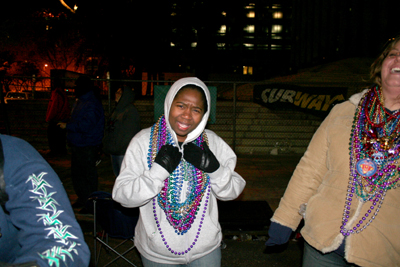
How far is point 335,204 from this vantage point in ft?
6.31

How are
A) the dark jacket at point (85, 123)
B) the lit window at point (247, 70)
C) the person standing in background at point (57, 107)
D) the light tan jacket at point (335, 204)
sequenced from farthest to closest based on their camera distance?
the lit window at point (247, 70) → the person standing in background at point (57, 107) → the dark jacket at point (85, 123) → the light tan jacket at point (335, 204)

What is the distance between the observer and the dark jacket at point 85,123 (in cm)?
473

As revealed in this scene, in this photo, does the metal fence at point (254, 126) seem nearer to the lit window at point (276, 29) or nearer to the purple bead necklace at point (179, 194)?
the purple bead necklace at point (179, 194)

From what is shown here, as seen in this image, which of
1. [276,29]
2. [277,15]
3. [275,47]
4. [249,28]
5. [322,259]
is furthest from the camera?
[249,28]

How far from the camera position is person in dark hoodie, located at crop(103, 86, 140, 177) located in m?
4.79

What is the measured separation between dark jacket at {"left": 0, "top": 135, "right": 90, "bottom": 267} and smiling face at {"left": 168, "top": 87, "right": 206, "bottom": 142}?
3.54ft

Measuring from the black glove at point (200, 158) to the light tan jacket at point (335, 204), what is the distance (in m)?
0.61

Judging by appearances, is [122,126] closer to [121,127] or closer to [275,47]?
[121,127]

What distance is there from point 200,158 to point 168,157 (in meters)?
0.23

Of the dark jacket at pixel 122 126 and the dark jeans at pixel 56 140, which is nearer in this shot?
the dark jacket at pixel 122 126

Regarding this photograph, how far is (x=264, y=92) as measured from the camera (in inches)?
444

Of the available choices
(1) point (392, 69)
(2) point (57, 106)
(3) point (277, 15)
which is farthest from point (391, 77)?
(3) point (277, 15)

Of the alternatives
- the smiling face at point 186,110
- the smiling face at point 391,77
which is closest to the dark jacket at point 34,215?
the smiling face at point 186,110

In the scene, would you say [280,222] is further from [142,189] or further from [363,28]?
[363,28]
